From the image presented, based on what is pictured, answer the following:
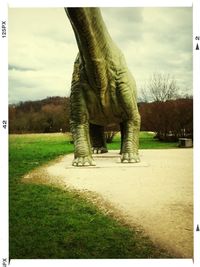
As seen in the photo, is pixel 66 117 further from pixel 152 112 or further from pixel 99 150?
pixel 99 150

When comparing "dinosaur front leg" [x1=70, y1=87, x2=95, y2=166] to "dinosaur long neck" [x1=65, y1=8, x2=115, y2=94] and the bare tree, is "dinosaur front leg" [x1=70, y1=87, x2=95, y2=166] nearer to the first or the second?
"dinosaur long neck" [x1=65, y1=8, x2=115, y2=94]

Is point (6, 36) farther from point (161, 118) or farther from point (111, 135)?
point (111, 135)

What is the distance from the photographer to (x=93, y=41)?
233 centimetres

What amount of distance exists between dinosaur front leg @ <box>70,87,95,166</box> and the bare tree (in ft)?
1.54

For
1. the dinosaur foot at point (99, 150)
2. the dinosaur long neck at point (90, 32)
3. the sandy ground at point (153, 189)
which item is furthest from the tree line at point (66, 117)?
the dinosaur foot at point (99, 150)

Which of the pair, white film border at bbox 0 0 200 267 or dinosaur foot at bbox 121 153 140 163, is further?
dinosaur foot at bbox 121 153 140 163

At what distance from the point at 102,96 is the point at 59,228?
36.2 inches

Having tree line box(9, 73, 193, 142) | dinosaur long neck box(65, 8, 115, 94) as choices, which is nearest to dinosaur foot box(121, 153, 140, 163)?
tree line box(9, 73, 193, 142)

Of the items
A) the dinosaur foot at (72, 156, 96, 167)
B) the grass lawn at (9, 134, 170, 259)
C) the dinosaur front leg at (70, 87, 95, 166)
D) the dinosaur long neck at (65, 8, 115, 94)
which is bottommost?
the grass lawn at (9, 134, 170, 259)

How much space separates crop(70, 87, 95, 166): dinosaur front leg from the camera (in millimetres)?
2668

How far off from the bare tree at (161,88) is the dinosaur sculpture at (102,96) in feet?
0.59

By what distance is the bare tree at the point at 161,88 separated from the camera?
2.18m
